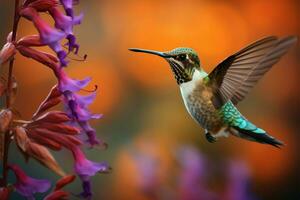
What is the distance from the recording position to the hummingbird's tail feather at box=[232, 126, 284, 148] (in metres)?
2.46

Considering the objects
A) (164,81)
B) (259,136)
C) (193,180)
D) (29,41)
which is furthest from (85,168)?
(164,81)

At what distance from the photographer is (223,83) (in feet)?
8.46

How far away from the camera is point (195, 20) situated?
7453 millimetres

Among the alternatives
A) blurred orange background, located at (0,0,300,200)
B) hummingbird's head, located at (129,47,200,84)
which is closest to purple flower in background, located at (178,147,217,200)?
hummingbird's head, located at (129,47,200,84)

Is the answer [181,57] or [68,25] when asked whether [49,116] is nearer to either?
[68,25]

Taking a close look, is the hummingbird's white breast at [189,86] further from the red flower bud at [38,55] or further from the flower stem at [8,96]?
the flower stem at [8,96]

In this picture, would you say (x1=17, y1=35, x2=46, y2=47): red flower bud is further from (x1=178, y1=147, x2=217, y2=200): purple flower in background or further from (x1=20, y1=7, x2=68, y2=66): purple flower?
(x1=178, y1=147, x2=217, y2=200): purple flower in background

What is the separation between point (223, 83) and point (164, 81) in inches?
168

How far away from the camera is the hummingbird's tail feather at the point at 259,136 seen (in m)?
2.46

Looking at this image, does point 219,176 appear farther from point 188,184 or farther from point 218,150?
point 188,184

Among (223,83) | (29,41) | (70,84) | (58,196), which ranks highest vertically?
(29,41)

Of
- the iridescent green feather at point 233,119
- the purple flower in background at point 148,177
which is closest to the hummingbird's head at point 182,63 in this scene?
the iridescent green feather at point 233,119

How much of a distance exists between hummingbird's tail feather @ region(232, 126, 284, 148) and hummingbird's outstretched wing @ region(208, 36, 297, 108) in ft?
0.40

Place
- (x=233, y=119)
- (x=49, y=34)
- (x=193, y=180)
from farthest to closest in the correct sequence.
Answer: (x=233, y=119) → (x=193, y=180) → (x=49, y=34)
